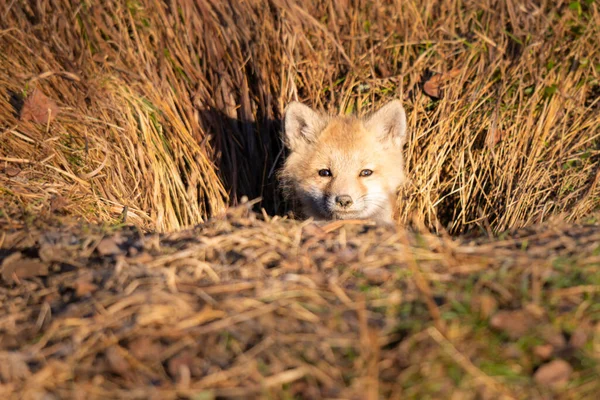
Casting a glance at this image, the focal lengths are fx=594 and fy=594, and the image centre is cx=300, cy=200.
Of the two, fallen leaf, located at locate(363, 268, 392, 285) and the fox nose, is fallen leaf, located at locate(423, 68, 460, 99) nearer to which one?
the fox nose

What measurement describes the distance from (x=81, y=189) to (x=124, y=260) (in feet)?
5.55

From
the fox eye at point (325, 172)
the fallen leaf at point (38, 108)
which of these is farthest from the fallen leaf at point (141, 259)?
the fox eye at point (325, 172)

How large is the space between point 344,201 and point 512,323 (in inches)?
92.7

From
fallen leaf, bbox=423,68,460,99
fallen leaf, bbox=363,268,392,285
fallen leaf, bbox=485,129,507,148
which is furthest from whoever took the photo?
fallen leaf, bbox=423,68,460,99

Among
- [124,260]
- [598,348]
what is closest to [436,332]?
[598,348]

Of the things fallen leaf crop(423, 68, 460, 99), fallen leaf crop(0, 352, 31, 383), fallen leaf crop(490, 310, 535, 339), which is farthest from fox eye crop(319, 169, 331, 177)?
fallen leaf crop(0, 352, 31, 383)

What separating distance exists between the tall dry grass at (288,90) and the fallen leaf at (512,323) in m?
2.36

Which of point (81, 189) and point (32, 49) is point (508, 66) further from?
point (32, 49)

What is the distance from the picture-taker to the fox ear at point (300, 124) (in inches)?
186

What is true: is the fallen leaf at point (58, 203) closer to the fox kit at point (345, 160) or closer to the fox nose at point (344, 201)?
the fox kit at point (345, 160)

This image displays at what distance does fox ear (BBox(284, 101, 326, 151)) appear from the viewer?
4734 millimetres

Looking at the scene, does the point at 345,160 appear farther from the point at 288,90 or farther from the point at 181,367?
the point at 181,367

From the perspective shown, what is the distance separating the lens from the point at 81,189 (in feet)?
14.0

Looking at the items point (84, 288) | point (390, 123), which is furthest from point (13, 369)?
point (390, 123)
